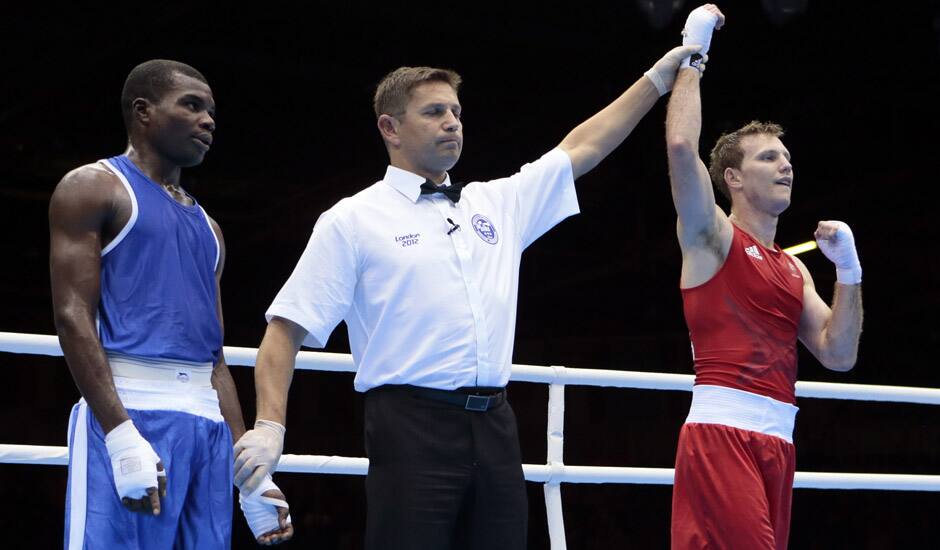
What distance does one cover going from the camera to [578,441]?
A: 449 inches

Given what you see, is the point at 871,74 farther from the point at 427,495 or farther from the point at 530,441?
the point at 427,495

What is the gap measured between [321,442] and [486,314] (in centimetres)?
881

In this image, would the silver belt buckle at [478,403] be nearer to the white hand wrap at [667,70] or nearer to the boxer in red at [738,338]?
the boxer in red at [738,338]

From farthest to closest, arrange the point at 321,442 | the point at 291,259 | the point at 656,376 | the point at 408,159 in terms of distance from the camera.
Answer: the point at 291,259
the point at 321,442
the point at 656,376
the point at 408,159

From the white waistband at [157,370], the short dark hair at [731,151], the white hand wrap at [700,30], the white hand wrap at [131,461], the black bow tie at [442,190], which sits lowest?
the white hand wrap at [131,461]

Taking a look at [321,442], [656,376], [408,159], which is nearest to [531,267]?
[321,442]

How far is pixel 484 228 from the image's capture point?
92.7 inches

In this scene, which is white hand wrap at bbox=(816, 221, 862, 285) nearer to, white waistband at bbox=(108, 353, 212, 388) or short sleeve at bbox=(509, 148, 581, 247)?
short sleeve at bbox=(509, 148, 581, 247)

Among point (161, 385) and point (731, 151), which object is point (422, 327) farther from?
point (731, 151)

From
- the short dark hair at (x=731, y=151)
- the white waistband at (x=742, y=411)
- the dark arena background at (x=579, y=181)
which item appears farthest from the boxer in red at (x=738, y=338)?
Result: the dark arena background at (x=579, y=181)

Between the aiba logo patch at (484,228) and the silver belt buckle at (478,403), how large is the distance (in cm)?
35

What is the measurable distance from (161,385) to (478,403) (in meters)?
0.60

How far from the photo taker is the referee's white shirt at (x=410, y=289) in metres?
2.19

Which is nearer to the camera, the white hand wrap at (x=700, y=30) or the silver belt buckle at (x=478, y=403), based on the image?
the silver belt buckle at (x=478, y=403)
